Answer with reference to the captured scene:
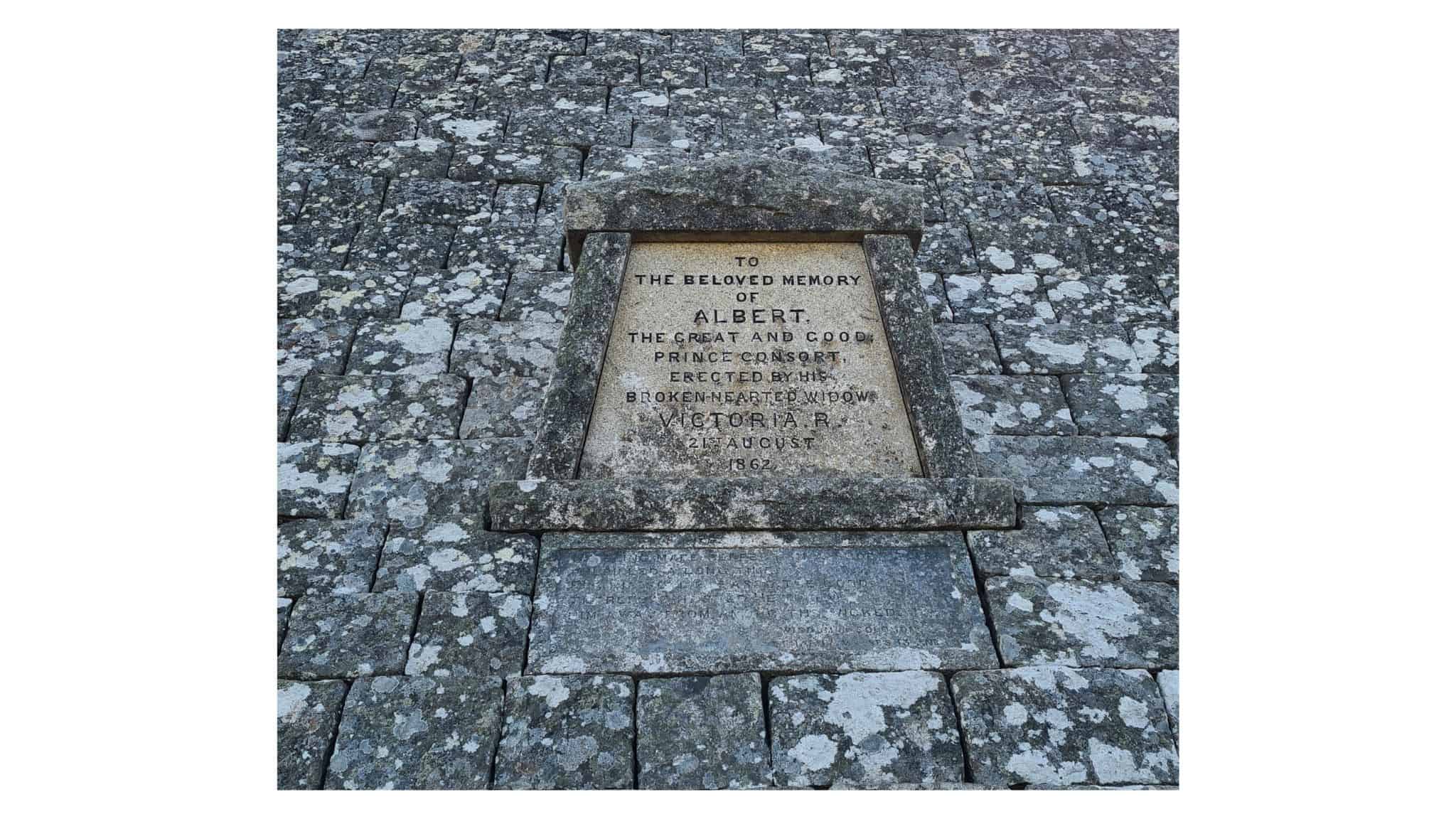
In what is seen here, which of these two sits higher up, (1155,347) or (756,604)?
Answer: (1155,347)

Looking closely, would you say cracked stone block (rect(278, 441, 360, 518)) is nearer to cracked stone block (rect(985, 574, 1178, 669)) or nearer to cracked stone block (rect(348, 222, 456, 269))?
cracked stone block (rect(348, 222, 456, 269))

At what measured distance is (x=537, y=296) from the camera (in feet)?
15.3

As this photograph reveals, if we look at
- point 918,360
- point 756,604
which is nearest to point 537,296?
point 918,360

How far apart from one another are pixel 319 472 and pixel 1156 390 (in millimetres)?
3017

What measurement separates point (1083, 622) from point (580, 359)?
172 cm

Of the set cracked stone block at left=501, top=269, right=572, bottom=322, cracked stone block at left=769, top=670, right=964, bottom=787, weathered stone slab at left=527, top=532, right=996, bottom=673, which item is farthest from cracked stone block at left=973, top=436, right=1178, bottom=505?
cracked stone block at left=501, top=269, right=572, bottom=322

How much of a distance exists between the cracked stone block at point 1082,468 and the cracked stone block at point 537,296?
177 cm

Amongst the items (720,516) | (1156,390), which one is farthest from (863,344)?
(1156,390)

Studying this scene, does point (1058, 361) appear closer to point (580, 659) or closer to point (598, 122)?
point (580, 659)

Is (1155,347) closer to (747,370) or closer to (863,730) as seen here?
(747,370)

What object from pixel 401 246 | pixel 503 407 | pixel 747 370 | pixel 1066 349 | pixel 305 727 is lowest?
pixel 305 727

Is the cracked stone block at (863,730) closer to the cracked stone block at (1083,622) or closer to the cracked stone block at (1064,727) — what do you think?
the cracked stone block at (1064,727)

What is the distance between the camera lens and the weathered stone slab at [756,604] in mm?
3062

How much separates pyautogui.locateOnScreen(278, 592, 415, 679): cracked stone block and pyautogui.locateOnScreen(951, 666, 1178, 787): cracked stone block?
60.6 inches
